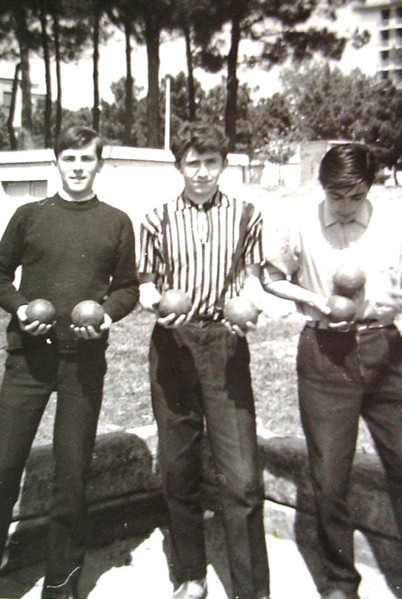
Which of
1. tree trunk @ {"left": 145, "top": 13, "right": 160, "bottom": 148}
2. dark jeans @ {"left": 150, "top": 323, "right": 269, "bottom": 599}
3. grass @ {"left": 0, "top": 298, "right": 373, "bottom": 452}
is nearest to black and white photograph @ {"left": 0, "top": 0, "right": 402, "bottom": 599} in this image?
dark jeans @ {"left": 150, "top": 323, "right": 269, "bottom": 599}

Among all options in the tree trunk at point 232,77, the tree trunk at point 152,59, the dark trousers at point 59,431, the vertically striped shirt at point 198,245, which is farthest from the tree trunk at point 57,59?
the dark trousers at point 59,431

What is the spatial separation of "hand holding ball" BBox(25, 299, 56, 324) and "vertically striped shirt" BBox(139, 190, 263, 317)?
48 centimetres

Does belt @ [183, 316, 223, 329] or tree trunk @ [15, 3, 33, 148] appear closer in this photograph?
belt @ [183, 316, 223, 329]

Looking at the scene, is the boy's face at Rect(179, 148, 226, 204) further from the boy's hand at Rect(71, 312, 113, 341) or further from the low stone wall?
the low stone wall

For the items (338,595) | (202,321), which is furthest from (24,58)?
(338,595)

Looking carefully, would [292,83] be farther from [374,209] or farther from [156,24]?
[374,209]

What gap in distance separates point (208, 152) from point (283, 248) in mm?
512

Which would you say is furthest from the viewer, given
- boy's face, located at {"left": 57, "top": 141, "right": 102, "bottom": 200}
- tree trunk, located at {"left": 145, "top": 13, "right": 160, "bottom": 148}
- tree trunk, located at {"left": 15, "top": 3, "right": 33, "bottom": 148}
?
tree trunk, located at {"left": 15, "top": 3, "right": 33, "bottom": 148}

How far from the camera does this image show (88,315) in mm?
3221

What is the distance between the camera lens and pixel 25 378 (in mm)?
3346

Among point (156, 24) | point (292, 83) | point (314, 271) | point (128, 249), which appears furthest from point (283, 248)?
point (292, 83)

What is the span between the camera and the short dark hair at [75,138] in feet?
11.1

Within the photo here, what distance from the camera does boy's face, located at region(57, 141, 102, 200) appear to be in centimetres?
340

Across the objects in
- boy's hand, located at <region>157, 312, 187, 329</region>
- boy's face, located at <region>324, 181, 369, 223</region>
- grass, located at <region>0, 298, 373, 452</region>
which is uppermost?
boy's face, located at <region>324, 181, 369, 223</region>
